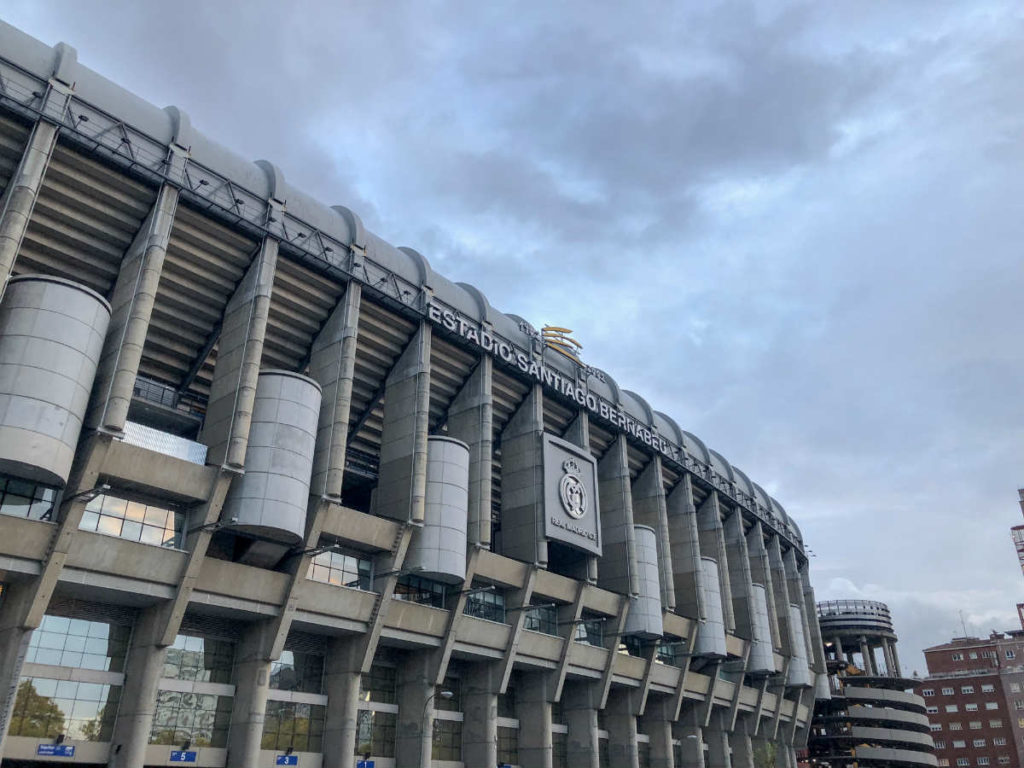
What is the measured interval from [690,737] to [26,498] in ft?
194

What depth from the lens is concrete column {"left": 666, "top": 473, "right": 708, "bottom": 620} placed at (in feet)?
237

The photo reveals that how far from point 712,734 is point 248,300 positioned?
61.4 meters

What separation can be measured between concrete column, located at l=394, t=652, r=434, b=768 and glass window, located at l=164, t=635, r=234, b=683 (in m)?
11.3

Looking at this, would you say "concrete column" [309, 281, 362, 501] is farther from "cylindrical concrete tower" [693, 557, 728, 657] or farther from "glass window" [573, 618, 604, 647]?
"cylindrical concrete tower" [693, 557, 728, 657]

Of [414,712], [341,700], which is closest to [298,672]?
[341,700]

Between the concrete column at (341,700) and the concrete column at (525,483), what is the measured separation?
14.6 meters

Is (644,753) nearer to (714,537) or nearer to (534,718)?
(534,718)

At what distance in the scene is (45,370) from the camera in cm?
3369

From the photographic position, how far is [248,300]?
44.3 meters

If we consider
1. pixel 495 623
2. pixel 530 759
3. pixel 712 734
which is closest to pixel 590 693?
pixel 530 759

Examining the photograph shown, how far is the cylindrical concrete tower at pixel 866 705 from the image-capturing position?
11494 cm

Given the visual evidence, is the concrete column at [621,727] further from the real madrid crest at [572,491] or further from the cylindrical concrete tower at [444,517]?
the cylindrical concrete tower at [444,517]

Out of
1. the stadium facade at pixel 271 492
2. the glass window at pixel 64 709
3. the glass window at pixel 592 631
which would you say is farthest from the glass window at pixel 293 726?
the glass window at pixel 592 631

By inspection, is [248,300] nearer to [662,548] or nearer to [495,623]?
[495,623]
